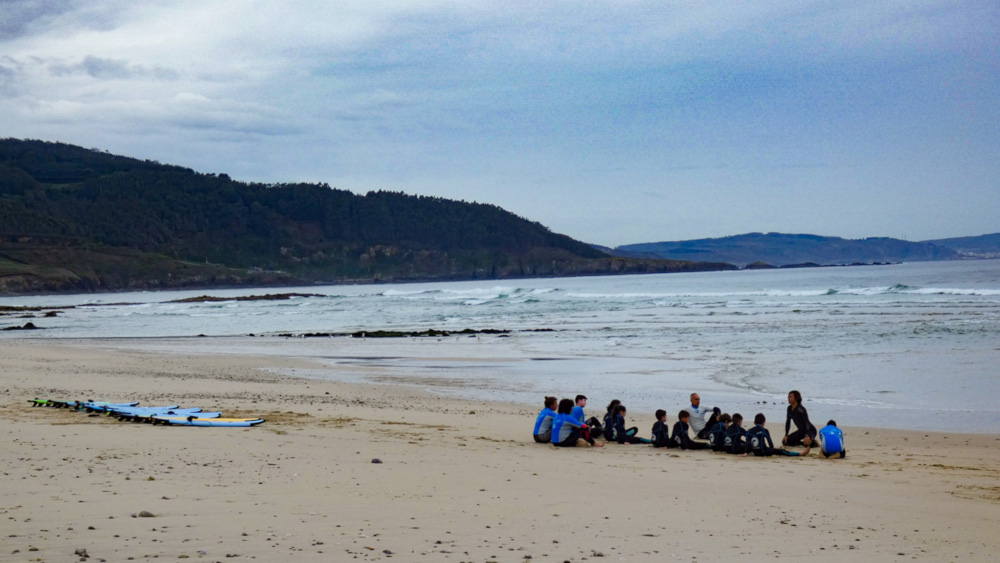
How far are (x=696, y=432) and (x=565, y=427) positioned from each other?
1957 millimetres

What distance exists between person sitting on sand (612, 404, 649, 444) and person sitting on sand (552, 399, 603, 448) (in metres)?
0.64

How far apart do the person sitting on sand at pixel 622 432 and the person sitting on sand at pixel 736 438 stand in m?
1.24

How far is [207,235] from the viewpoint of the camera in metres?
180

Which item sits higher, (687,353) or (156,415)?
(156,415)

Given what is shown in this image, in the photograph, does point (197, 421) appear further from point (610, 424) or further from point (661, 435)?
point (661, 435)

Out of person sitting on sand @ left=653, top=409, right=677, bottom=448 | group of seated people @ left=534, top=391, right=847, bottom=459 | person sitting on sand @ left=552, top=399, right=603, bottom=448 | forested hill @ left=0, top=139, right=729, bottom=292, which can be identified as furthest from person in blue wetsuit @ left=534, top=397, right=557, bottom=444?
forested hill @ left=0, top=139, right=729, bottom=292

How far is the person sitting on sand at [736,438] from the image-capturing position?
33.3ft

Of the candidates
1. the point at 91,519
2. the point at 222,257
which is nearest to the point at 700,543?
the point at 91,519

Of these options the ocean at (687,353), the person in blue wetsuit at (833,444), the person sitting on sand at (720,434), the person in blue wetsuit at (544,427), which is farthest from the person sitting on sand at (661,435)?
the ocean at (687,353)

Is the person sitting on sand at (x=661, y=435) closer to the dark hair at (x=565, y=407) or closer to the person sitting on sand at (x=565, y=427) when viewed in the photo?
the person sitting on sand at (x=565, y=427)

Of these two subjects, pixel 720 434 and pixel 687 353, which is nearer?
pixel 720 434

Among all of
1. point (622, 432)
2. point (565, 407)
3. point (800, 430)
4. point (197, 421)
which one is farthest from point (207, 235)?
point (800, 430)

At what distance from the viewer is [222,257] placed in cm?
17588

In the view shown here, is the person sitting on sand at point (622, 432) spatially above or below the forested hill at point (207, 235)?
below
